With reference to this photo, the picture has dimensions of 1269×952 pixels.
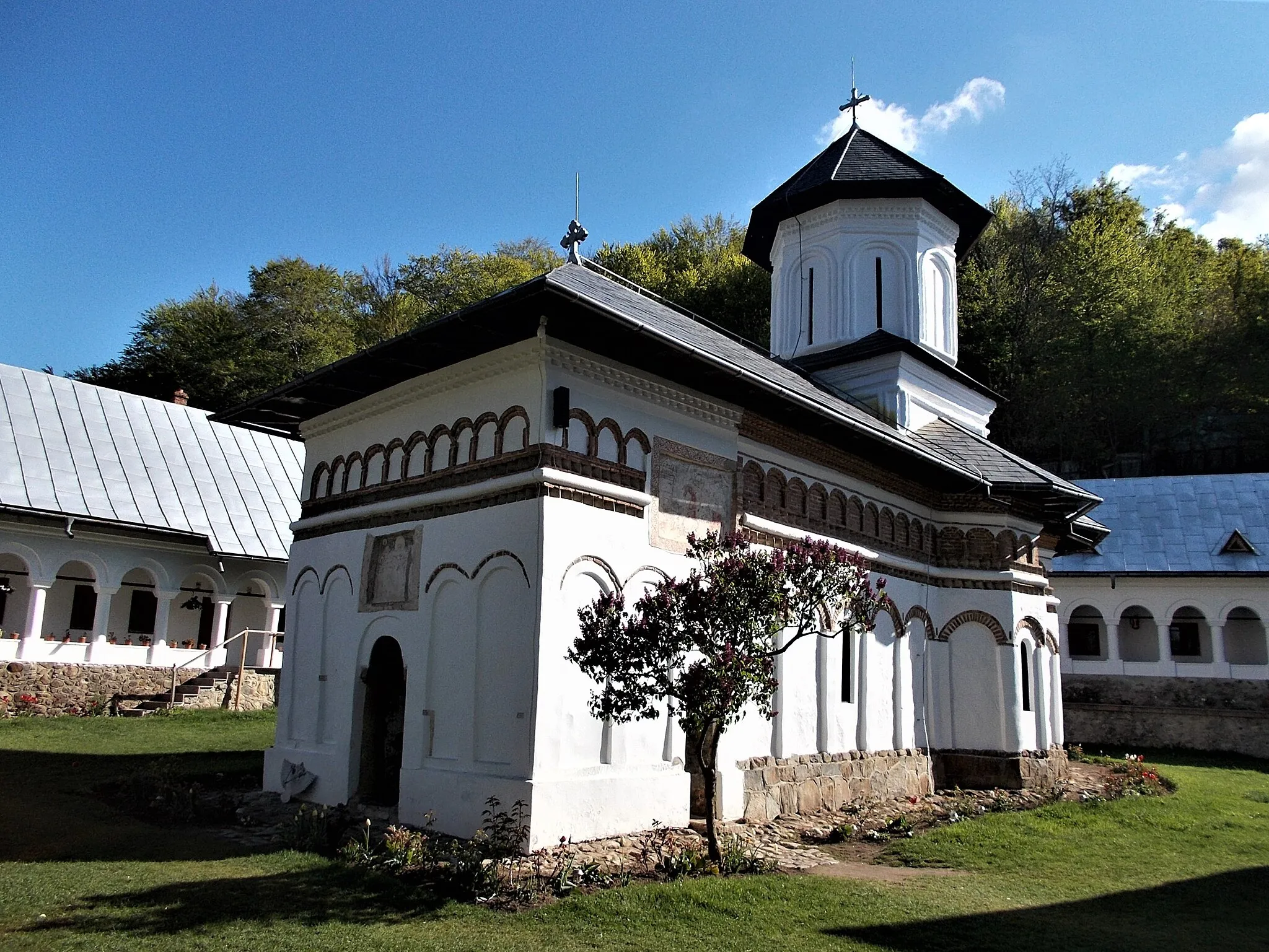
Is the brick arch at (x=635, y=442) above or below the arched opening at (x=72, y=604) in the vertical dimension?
above

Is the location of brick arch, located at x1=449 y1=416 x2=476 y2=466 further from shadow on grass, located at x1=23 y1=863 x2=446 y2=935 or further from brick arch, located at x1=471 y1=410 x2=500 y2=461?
shadow on grass, located at x1=23 y1=863 x2=446 y2=935

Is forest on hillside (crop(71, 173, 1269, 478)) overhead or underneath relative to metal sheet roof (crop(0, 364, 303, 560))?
overhead

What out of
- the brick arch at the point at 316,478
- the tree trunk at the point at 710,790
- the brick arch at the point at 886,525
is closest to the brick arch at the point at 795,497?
the brick arch at the point at 886,525

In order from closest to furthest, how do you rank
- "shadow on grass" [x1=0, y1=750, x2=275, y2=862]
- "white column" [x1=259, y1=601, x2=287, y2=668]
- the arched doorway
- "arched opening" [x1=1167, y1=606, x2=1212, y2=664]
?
"shadow on grass" [x1=0, y1=750, x2=275, y2=862] < the arched doorway < "white column" [x1=259, y1=601, x2=287, y2=668] < "arched opening" [x1=1167, y1=606, x2=1212, y2=664]

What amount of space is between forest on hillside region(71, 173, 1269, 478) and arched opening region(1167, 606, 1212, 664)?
8612 mm

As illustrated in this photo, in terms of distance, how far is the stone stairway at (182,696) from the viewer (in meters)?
16.7

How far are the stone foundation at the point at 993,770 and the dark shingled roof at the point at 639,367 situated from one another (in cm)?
358

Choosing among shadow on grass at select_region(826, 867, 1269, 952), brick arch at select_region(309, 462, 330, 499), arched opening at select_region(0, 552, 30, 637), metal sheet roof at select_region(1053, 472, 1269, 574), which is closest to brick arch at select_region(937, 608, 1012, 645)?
shadow on grass at select_region(826, 867, 1269, 952)

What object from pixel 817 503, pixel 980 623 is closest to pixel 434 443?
pixel 817 503

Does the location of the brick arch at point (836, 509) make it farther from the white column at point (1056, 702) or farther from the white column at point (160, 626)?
the white column at point (160, 626)

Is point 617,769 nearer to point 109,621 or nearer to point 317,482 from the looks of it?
point 317,482

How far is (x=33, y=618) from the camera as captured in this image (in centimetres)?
1688

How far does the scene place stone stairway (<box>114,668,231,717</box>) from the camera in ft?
54.7

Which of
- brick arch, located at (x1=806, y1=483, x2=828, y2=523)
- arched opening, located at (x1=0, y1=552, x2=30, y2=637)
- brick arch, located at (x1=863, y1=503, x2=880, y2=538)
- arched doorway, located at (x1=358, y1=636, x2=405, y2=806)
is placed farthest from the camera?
arched opening, located at (x1=0, y1=552, x2=30, y2=637)
